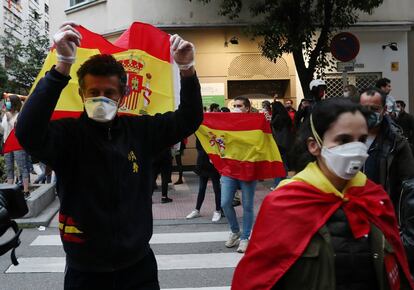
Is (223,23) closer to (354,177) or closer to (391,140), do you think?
(391,140)

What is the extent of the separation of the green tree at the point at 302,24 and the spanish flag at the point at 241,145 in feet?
15.8

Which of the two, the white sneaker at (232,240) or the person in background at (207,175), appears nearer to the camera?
the white sneaker at (232,240)

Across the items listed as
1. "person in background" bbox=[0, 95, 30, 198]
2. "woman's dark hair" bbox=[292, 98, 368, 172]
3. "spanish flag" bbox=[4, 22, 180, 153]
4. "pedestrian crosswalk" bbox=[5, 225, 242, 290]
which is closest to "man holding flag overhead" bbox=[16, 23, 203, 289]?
"woman's dark hair" bbox=[292, 98, 368, 172]

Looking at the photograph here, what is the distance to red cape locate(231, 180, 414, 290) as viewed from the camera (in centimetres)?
211

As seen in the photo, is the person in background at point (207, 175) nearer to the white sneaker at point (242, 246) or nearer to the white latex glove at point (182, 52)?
the white sneaker at point (242, 246)

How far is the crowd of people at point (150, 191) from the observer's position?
2.11 meters

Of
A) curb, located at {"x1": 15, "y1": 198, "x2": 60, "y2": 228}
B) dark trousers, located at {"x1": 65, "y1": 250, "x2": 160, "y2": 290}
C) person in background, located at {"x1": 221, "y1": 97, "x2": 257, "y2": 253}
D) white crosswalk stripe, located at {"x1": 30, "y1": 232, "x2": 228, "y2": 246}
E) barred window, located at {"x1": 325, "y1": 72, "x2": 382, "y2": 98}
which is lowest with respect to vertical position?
white crosswalk stripe, located at {"x1": 30, "y1": 232, "x2": 228, "y2": 246}

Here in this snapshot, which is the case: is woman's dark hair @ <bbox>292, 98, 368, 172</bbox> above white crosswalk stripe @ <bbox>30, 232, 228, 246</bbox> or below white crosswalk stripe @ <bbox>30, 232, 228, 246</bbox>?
above

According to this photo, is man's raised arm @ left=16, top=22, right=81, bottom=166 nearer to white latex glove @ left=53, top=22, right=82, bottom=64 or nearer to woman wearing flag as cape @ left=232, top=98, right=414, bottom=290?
white latex glove @ left=53, top=22, right=82, bottom=64

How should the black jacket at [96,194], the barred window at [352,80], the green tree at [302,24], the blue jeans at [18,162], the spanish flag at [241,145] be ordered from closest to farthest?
the black jacket at [96,194] → the spanish flag at [241,145] → the blue jeans at [18,162] → the green tree at [302,24] → the barred window at [352,80]

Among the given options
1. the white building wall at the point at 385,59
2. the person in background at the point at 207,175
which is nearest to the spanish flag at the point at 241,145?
the person in background at the point at 207,175

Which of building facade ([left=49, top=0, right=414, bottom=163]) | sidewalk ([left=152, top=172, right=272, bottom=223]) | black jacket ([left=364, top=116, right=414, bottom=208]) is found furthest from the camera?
building facade ([left=49, top=0, right=414, bottom=163])

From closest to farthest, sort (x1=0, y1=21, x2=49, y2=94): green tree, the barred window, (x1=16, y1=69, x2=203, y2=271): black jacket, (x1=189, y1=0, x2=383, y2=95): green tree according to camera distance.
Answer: (x1=16, y1=69, x2=203, y2=271): black jacket < (x1=189, y1=0, x2=383, y2=95): green tree < the barred window < (x1=0, y1=21, x2=49, y2=94): green tree

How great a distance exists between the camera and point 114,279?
245 cm
